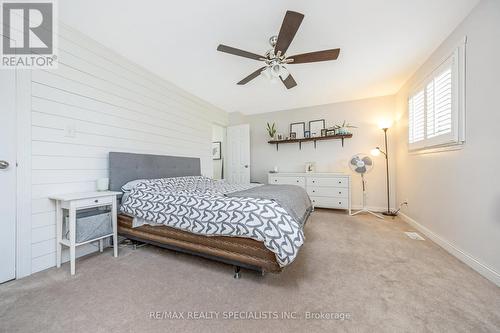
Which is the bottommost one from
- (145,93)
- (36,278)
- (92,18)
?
(36,278)

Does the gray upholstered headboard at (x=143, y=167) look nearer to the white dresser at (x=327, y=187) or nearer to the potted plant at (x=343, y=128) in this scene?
the white dresser at (x=327, y=187)

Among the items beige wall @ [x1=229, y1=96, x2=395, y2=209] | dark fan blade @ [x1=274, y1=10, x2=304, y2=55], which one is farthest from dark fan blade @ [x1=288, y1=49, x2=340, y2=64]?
beige wall @ [x1=229, y1=96, x2=395, y2=209]

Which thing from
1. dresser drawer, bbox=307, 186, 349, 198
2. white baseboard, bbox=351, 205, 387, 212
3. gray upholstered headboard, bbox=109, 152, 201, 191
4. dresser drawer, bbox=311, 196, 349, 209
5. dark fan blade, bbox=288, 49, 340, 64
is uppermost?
dark fan blade, bbox=288, 49, 340, 64

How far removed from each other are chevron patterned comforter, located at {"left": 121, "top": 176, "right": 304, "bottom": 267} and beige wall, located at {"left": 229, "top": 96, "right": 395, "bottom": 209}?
334cm

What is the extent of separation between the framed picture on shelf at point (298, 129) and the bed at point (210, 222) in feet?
10.2

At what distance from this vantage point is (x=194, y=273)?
5.66ft

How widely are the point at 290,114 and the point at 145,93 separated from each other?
3361 mm

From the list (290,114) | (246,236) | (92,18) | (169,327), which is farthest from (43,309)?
(290,114)

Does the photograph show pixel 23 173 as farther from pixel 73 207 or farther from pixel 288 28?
pixel 288 28

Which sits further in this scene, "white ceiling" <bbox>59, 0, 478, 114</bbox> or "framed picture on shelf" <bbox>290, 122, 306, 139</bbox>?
"framed picture on shelf" <bbox>290, 122, 306, 139</bbox>

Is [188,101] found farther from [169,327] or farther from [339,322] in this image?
[339,322]

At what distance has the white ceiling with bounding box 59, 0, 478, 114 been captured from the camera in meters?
1.77

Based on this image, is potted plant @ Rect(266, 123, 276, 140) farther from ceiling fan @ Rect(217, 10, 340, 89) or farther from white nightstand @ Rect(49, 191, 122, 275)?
white nightstand @ Rect(49, 191, 122, 275)

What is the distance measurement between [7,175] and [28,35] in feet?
4.43
